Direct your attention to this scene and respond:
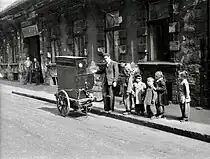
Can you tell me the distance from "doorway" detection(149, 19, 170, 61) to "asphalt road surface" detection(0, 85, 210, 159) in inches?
134

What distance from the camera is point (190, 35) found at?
29.9 ft

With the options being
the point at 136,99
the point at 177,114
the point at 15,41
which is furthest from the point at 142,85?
the point at 15,41

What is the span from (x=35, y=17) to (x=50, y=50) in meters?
2.81

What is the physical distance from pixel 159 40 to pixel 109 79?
2866 millimetres

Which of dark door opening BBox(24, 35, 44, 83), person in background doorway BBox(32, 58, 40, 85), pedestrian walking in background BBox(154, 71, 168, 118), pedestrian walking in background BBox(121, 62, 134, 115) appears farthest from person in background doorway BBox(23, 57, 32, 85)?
pedestrian walking in background BBox(154, 71, 168, 118)

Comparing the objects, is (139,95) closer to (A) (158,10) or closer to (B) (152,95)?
(B) (152,95)

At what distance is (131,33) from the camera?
11492 millimetres

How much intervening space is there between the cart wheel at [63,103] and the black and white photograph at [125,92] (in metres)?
0.03

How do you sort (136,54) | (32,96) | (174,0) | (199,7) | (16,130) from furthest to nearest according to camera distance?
(32,96), (136,54), (174,0), (199,7), (16,130)

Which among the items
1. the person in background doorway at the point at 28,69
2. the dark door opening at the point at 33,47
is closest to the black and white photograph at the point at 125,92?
the person in background doorway at the point at 28,69

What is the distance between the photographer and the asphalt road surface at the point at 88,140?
17.5ft

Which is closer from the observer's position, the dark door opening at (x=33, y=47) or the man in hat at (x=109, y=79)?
the man in hat at (x=109, y=79)

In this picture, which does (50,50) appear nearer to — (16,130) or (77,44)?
(77,44)

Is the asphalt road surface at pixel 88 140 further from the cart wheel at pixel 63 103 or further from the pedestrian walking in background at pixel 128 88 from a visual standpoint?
the pedestrian walking in background at pixel 128 88
